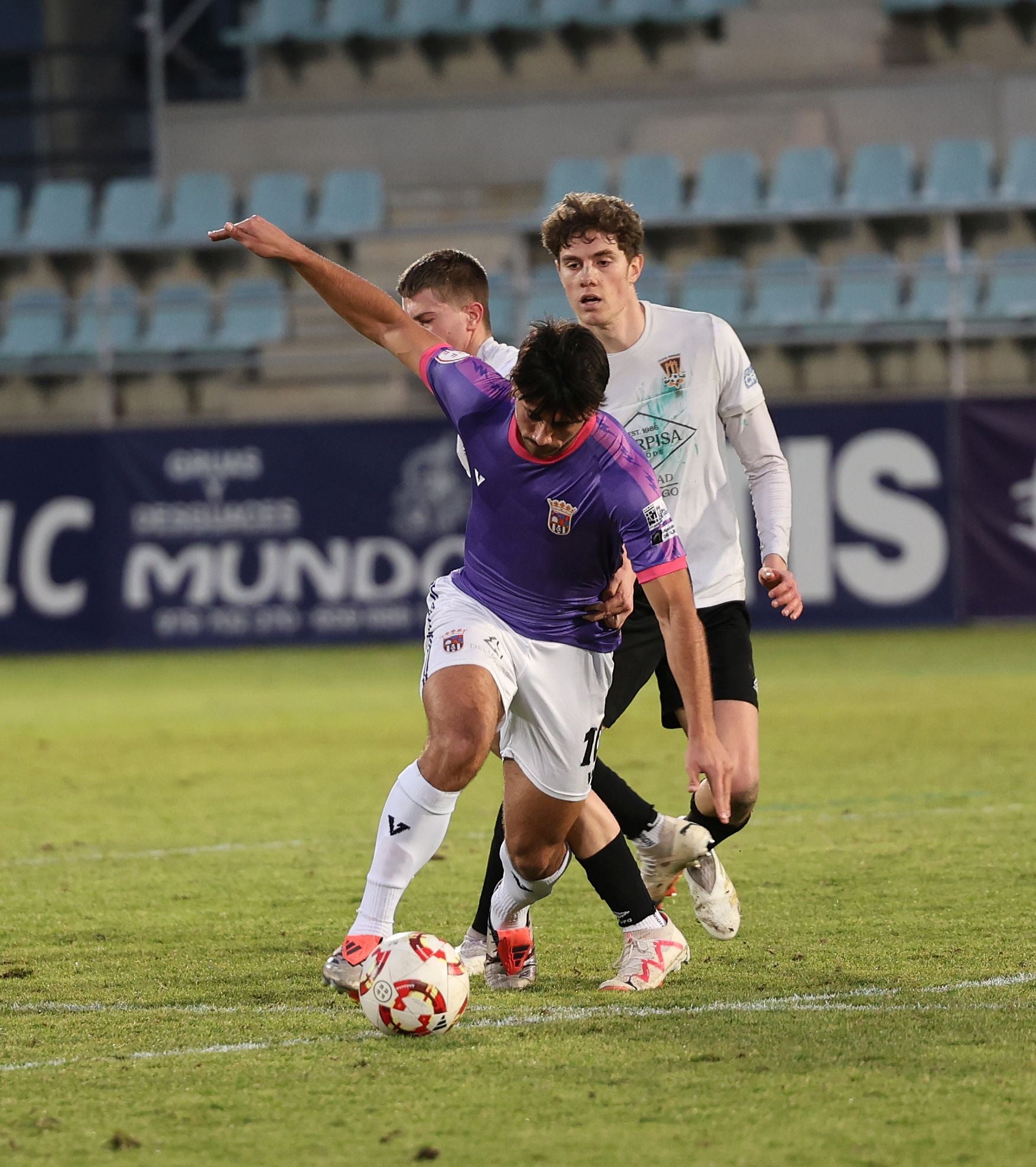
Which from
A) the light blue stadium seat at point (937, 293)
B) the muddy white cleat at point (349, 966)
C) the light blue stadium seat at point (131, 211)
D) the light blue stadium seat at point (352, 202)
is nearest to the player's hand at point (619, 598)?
the muddy white cleat at point (349, 966)

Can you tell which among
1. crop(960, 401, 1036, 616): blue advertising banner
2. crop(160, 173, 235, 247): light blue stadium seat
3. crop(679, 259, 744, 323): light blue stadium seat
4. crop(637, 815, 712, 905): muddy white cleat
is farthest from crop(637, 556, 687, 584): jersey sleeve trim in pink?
crop(160, 173, 235, 247): light blue stadium seat

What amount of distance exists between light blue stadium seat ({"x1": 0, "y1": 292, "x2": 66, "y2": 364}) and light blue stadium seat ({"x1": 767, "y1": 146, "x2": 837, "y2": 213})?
7567 millimetres

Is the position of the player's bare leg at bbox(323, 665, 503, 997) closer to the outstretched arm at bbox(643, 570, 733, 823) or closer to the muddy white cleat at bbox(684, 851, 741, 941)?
the outstretched arm at bbox(643, 570, 733, 823)

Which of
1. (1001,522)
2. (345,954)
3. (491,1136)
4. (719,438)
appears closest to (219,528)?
(1001,522)

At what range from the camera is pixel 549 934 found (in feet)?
18.2

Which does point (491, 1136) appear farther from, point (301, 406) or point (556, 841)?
point (301, 406)

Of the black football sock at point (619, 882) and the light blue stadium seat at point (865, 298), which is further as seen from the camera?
the light blue stadium seat at point (865, 298)

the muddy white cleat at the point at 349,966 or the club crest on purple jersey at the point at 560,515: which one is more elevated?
the club crest on purple jersey at the point at 560,515

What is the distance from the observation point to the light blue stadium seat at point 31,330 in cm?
1920

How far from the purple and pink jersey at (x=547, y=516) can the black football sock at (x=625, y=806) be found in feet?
2.04

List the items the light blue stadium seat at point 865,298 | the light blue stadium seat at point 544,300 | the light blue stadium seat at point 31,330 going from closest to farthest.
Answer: the light blue stadium seat at point 544,300 < the light blue stadium seat at point 865,298 < the light blue stadium seat at point 31,330

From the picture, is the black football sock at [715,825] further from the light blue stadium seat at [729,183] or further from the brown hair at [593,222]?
the light blue stadium seat at [729,183]

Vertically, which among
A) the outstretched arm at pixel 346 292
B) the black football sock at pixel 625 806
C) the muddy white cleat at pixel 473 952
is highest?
the outstretched arm at pixel 346 292

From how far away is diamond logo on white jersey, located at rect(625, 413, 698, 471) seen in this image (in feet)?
18.1
